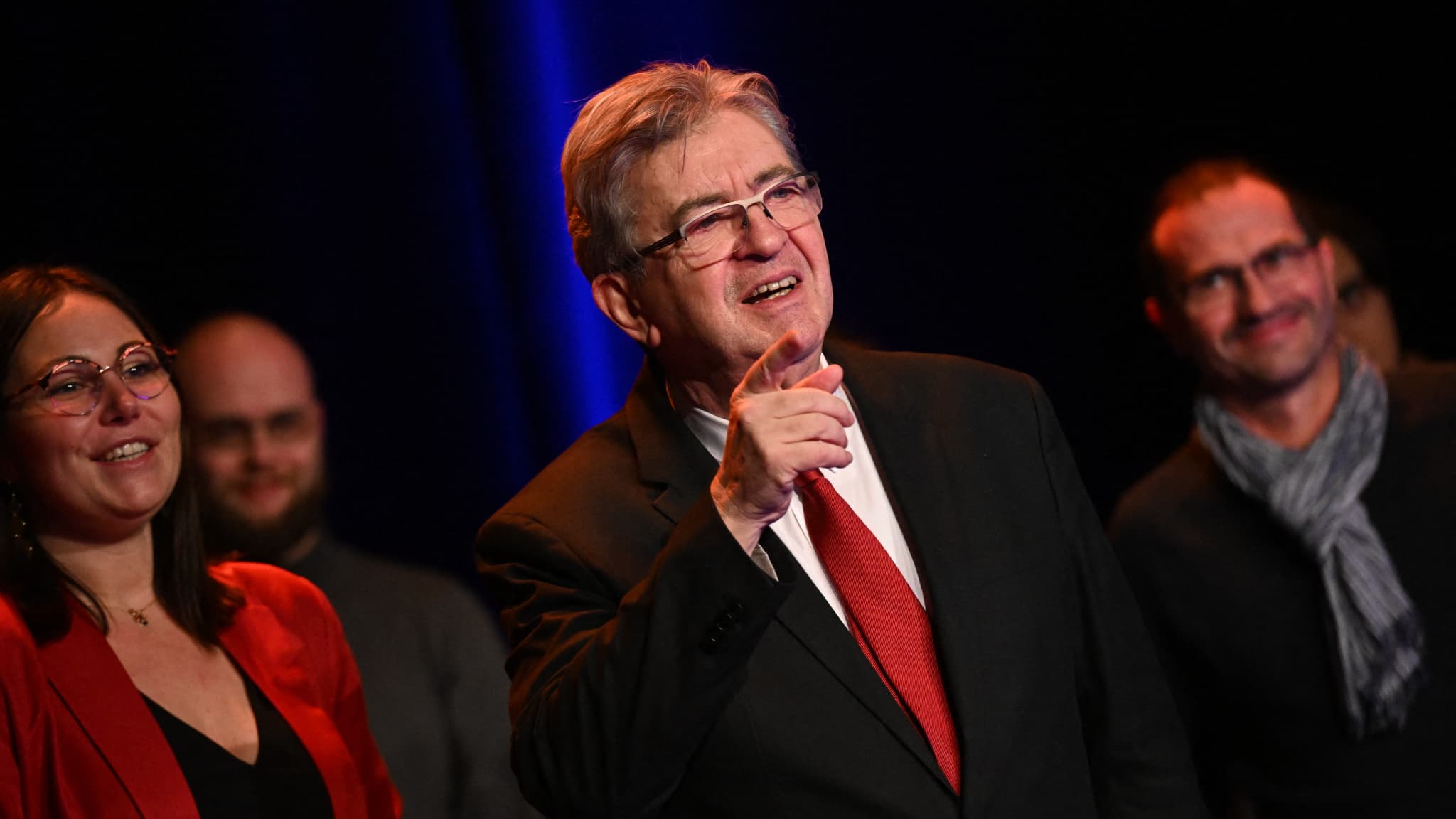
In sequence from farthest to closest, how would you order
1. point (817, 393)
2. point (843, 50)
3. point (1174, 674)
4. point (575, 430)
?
point (575, 430), point (843, 50), point (1174, 674), point (817, 393)

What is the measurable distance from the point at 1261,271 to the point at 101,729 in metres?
2.16

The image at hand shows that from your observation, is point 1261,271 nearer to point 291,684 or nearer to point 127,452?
point 291,684

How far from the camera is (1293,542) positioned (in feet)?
7.82

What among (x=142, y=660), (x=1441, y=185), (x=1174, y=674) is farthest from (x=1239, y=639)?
(x=142, y=660)

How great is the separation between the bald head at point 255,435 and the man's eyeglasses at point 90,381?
63 centimetres

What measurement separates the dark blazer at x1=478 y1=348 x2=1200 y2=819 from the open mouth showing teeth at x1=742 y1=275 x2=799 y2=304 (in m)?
0.19

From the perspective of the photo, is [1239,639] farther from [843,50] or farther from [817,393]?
[843,50]

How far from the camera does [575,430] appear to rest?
347cm

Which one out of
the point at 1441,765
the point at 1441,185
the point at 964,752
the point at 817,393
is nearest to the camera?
the point at 817,393

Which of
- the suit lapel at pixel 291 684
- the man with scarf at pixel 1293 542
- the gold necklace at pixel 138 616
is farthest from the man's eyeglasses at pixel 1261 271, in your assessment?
the gold necklace at pixel 138 616

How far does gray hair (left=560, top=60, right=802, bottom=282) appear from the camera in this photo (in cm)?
189

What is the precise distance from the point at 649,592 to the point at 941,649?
41 centimetres

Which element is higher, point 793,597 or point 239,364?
point 239,364

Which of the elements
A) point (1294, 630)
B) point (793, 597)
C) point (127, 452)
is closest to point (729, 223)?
point (793, 597)
